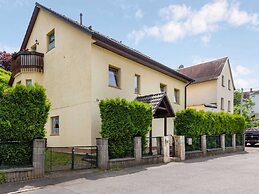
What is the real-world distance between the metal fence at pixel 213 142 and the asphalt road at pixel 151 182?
19.9 ft

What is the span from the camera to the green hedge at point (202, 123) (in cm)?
1551

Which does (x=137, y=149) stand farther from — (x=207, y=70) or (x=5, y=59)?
(x=5, y=59)

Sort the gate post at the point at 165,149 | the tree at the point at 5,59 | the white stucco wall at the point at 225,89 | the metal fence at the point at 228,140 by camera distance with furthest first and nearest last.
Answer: the tree at the point at 5,59, the white stucco wall at the point at 225,89, the metal fence at the point at 228,140, the gate post at the point at 165,149

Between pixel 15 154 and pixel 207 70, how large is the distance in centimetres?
2603

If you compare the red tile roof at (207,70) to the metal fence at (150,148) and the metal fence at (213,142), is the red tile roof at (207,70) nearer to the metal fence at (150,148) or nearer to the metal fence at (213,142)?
the metal fence at (213,142)

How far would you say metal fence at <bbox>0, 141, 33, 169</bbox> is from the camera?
337 inches

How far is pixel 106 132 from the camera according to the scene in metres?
11.0

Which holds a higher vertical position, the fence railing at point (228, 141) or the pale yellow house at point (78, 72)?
the pale yellow house at point (78, 72)

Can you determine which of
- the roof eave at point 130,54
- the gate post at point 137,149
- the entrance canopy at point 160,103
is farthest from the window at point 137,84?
the gate post at point 137,149

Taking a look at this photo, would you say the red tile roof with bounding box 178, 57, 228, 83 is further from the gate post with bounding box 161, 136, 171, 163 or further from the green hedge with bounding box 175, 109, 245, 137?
the gate post with bounding box 161, 136, 171, 163

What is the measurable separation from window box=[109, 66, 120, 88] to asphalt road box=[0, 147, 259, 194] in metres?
5.77

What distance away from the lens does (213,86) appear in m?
28.2

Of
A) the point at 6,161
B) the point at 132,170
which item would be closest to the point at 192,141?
the point at 132,170

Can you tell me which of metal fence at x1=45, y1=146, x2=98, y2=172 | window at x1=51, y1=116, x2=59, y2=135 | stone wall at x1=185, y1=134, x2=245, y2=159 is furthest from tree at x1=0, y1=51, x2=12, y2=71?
stone wall at x1=185, y1=134, x2=245, y2=159
